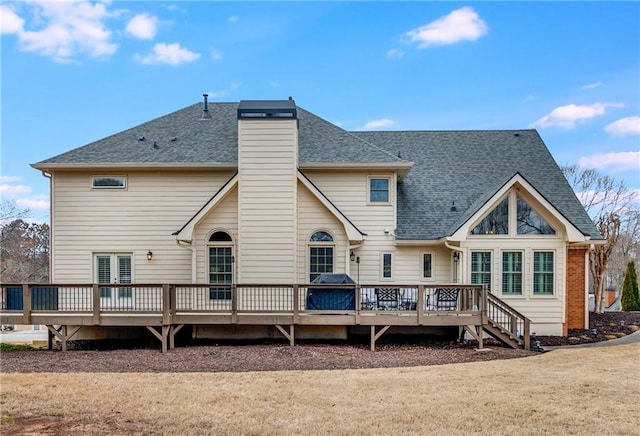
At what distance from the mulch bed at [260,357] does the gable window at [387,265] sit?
93.2 inches

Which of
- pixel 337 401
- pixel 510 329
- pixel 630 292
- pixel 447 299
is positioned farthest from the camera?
pixel 630 292

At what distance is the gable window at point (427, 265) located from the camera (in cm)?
1427

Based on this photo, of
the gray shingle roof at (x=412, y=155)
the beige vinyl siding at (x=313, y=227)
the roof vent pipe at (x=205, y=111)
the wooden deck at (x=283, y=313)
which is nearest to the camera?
the wooden deck at (x=283, y=313)

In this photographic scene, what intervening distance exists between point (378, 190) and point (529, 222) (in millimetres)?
4554

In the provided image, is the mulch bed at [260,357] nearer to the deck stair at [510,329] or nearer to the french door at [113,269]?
the deck stair at [510,329]

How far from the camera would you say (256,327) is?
486 inches

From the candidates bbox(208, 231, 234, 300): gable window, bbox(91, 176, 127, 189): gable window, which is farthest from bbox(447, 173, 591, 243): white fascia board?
bbox(91, 176, 127, 189): gable window

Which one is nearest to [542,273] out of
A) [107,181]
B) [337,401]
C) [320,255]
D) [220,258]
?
[320,255]

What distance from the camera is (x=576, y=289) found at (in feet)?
46.7

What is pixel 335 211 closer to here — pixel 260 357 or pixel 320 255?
pixel 320 255

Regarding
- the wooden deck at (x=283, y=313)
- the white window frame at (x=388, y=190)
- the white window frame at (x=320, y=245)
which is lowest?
the wooden deck at (x=283, y=313)

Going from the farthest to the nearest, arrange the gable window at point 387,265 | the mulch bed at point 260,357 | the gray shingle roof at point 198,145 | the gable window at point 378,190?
the gable window at point 378,190 → the gable window at point 387,265 → the gray shingle roof at point 198,145 → the mulch bed at point 260,357

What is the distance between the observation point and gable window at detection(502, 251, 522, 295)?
43.4ft

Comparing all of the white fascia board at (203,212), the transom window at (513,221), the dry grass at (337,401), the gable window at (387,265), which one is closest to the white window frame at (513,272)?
the transom window at (513,221)
